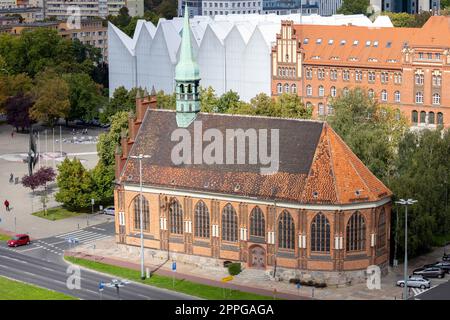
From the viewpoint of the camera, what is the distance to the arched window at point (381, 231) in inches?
3816

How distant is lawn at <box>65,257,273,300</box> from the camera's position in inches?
3602

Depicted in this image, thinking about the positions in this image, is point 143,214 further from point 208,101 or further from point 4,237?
point 208,101

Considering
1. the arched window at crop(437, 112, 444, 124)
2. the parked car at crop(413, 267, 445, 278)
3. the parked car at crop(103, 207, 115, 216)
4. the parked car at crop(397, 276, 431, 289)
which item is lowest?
the parked car at crop(397, 276, 431, 289)

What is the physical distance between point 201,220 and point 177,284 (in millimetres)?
8355

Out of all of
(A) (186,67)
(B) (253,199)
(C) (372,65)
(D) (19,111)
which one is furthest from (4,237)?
(C) (372,65)

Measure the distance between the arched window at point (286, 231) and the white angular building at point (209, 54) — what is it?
275 feet

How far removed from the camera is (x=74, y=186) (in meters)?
122

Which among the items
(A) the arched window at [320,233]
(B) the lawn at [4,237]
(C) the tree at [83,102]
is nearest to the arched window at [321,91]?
(C) the tree at [83,102]

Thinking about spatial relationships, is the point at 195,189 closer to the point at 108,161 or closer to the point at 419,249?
the point at 419,249

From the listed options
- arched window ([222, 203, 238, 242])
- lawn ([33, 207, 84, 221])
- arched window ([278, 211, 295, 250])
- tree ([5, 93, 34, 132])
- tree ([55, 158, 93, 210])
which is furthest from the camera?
tree ([5, 93, 34, 132])

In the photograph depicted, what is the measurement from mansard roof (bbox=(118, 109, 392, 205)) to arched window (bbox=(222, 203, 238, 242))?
175 cm

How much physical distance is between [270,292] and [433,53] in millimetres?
79233

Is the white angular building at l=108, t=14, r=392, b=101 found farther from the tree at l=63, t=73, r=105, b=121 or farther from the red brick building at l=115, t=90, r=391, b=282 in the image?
the red brick building at l=115, t=90, r=391, b=282

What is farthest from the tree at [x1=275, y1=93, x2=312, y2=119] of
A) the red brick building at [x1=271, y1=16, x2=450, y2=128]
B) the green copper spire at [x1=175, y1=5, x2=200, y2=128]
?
the green copper spire at [x1=175, y1=5, x2=200, y2=128]
